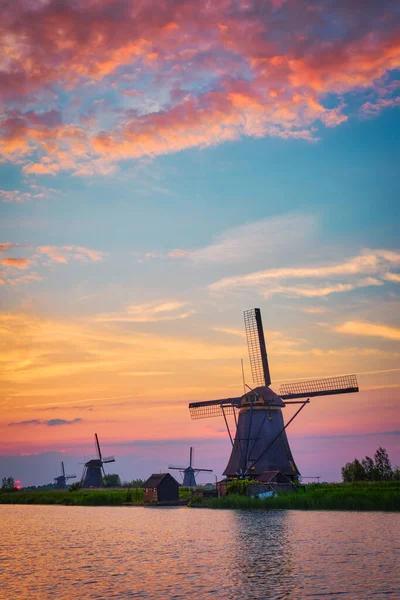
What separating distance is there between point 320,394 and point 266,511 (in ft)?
50.3

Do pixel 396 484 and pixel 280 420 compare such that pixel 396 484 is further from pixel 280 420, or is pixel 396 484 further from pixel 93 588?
pixel 93 588

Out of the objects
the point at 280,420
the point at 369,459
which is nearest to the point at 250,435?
the point at 280,420

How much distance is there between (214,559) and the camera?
2769 cm

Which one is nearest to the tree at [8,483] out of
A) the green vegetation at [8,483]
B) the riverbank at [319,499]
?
the green vegetation at [8,483]

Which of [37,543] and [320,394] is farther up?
[320,394]

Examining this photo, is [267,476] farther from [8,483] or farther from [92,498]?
[8,483]

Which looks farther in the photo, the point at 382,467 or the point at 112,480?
the point at 112,480

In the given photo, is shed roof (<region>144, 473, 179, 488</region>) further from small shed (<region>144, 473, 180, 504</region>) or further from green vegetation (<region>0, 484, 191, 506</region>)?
green vegetation (<region>0, 484, 191, 506</region>)

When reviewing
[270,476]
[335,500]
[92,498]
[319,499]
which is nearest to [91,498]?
[92,498]

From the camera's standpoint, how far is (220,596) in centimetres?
1964

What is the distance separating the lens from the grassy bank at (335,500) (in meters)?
43.1

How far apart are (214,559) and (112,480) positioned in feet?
288

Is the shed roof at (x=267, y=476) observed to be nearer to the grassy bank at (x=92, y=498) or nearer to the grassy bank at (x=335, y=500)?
the grassy bank at (x=335, y=500)

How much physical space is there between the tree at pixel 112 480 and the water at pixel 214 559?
63.3 m
